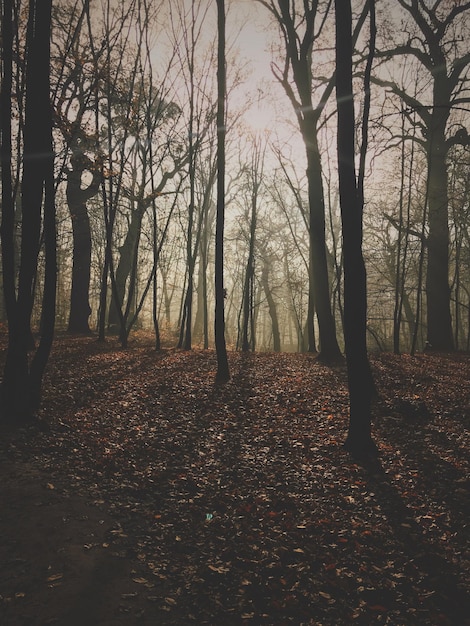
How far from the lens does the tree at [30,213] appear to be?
6.32 meters

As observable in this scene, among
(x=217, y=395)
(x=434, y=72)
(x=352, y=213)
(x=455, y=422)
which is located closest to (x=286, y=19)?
(x=434, y=72)

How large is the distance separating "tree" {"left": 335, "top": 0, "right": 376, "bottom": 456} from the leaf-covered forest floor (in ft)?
2.13

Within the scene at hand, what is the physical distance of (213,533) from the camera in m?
4.59

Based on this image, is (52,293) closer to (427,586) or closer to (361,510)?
(361,510)

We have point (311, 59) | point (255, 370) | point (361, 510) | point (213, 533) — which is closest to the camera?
point (213, 533)

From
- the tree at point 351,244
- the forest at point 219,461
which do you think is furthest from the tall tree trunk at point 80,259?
the tree at point 351,244

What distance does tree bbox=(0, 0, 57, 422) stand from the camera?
20.7 ft

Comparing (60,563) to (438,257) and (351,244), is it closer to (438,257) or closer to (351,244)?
(351,244)

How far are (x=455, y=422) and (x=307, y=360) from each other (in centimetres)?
635

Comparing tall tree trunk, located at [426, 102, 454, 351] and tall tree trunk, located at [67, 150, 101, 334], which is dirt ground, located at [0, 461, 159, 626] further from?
tall tree trunk, located at [426, 102, 454, 351]

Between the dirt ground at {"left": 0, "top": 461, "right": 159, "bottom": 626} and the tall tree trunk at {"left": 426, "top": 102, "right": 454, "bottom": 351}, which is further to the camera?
the tall tree trunk at {"left": 426, "top": 102, "right": 454, "bottom": 351}

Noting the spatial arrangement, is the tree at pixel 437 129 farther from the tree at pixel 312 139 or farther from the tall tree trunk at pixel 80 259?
the tall tree trunk at pixel 80 259

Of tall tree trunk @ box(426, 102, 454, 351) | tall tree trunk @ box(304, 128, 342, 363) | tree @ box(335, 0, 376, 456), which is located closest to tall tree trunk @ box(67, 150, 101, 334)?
tall tree trunk @ box(304, 128, 342, 363)

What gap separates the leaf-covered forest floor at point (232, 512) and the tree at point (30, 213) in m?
0.80
